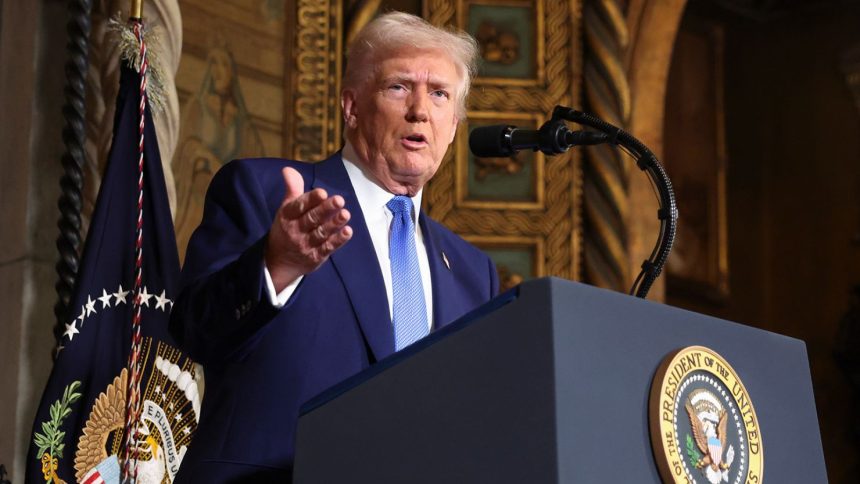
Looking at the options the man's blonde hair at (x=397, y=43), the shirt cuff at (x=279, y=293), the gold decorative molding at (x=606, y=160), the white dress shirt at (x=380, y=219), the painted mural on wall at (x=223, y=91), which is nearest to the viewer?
the shirt cuff at (x=279, y=293)

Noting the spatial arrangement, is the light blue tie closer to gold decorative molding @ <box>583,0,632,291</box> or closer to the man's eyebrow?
the man's eyebrow

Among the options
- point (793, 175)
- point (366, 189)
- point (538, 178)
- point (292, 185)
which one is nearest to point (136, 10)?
point (366, 189)

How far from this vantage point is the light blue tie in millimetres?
2342

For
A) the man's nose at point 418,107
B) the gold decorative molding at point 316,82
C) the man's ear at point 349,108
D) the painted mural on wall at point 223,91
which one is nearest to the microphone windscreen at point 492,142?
the man's nose at point 418,107

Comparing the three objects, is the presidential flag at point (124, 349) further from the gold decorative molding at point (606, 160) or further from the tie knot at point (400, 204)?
the gold decorative molding at point (606, 160)

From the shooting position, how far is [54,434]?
9.90 ft

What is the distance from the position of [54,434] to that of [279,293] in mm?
1210

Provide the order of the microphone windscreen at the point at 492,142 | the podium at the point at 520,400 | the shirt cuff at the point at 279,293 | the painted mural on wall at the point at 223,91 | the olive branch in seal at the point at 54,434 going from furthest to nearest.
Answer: the painted mural on wall at the point at 223,91
the olive branch in seal at the point at 54,434
the microphone windscreen at the point at 492,142
the shirt cuff at the point at 279,293
the podium at the point at 520,400

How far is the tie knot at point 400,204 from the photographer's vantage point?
257 cm

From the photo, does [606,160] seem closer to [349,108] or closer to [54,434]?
[349,108]

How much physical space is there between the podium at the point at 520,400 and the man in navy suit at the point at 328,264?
257 mm

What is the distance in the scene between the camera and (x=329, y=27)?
491 centimetres

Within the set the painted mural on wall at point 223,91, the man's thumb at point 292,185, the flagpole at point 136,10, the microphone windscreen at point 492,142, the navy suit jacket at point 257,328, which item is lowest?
the navy suit jacket at point 257,328

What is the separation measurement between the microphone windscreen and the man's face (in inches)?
14.3
